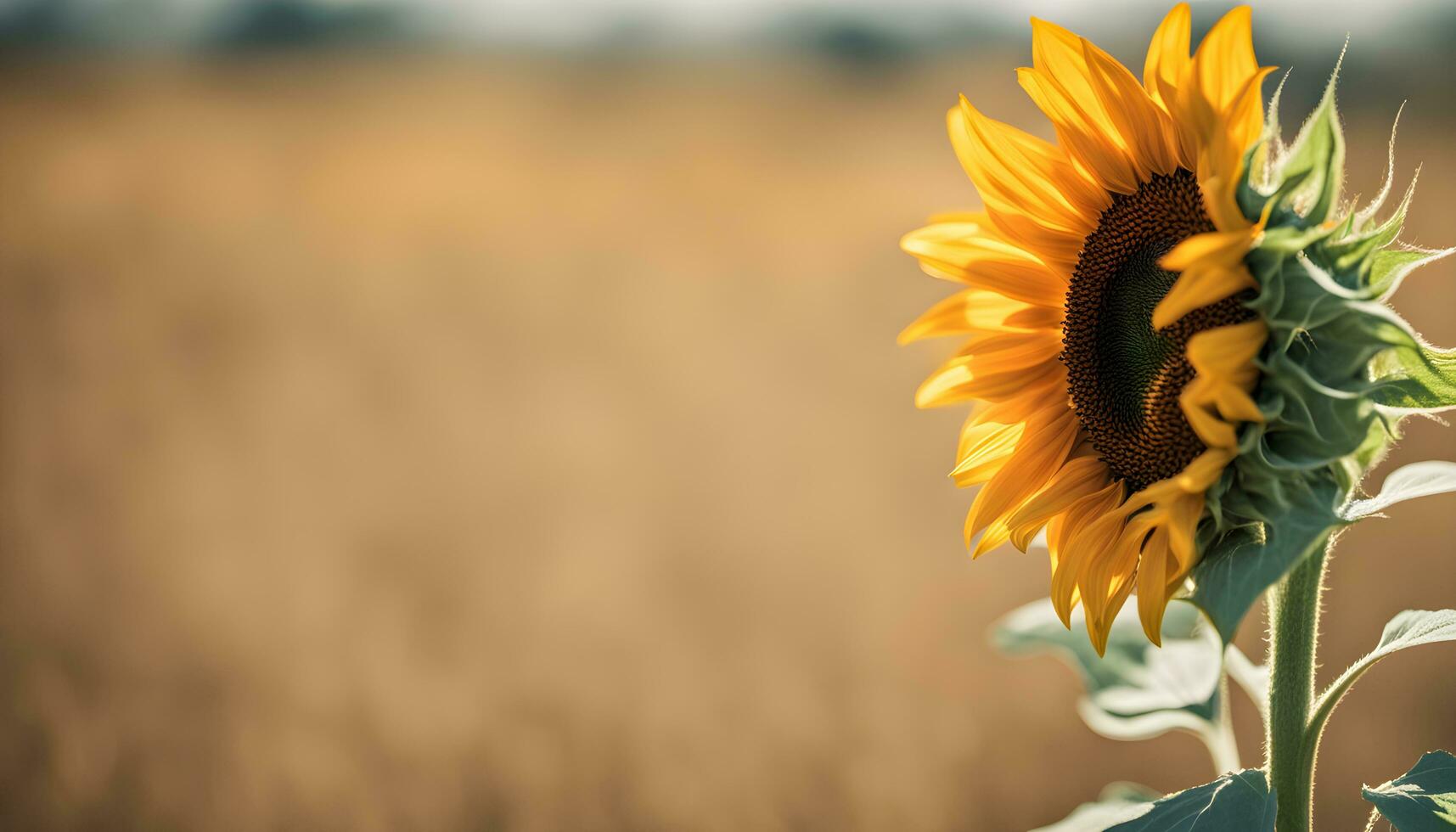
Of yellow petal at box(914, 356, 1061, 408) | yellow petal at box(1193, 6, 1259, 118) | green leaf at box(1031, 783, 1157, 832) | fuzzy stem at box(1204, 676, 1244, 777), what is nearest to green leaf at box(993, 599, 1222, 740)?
fuzzy stem at box(1204, 676, 1244, 777)

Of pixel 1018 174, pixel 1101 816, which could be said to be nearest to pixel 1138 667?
pixel 1101 816

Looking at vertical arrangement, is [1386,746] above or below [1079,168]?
below

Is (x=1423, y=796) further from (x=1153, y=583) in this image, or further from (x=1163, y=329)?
(x=1163, y=329)

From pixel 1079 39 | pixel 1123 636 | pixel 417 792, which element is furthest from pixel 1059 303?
pixel 417 792

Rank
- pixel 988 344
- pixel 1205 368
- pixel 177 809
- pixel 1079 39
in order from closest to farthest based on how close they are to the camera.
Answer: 1. pixel 1205 368
2. pixel 1079 39
3. pixel 988 344
4. pixel 177 809

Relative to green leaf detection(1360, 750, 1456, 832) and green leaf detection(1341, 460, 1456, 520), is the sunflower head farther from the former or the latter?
green leaf detection(1360, 750, 1456, 832)

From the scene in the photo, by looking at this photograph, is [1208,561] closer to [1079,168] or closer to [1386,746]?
[1079,168]
